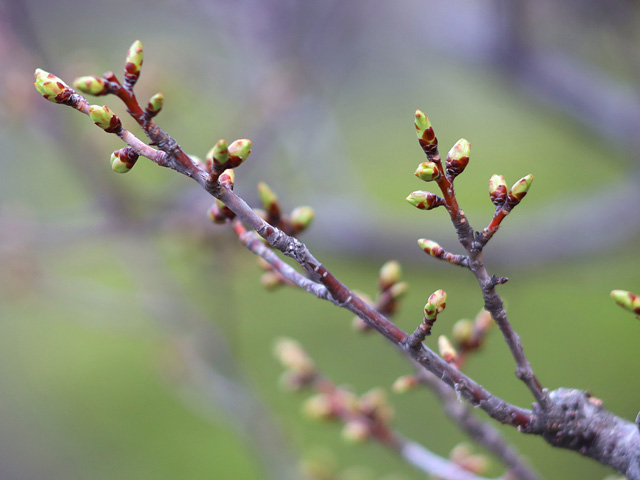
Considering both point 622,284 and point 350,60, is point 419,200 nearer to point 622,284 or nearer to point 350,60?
point 350,60

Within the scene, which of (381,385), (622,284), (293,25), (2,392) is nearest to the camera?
(293,25)

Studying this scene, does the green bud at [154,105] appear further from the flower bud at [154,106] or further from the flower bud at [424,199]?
the flower bud at [424,199]

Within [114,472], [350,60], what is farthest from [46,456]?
[350,60]

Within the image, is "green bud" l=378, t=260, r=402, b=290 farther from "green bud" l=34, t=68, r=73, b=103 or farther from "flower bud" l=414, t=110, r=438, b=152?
"green bud" l=34, t=68, r=73, b=103

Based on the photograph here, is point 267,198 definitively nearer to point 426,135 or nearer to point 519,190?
point 426,135

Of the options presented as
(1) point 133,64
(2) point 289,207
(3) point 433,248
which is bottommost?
(1) point 133,64

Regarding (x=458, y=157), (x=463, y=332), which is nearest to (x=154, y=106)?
(x=458, y=157)

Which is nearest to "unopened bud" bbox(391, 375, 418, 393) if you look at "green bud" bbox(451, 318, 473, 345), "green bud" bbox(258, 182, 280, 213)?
"green bud" bbox(451, 318, 473, 345)
